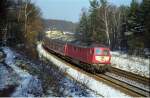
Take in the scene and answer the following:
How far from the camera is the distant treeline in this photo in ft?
163

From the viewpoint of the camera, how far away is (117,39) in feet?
222

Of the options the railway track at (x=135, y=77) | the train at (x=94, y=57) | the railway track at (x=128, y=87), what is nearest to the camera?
the railway track at (x=128, y=87)

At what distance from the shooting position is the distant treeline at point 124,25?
49634 mm

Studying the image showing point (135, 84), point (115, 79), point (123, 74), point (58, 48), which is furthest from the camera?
point (58, 48)

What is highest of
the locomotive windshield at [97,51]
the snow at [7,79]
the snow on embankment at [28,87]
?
the locomotive windshield at [97,51]

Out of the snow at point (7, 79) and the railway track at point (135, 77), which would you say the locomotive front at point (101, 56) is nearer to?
the railway track at point (135, 77)

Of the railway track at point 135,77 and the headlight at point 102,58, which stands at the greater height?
the headlight at point 102,58

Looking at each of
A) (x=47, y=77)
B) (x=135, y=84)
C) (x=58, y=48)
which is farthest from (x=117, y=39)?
(x=47, y=77)

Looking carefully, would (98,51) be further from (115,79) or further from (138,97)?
(138,97)

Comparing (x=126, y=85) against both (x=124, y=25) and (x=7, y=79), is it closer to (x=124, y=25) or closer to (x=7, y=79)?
(x=7, y=79)

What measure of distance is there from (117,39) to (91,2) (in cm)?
1099

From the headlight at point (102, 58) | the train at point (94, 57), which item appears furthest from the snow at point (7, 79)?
the headlight at point (102, 58)

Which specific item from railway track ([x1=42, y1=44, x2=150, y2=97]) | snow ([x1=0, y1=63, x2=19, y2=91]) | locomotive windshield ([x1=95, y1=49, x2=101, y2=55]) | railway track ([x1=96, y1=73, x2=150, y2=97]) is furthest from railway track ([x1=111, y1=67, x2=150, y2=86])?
snow ([x1=0, y1=63, x2=19, y2=91])

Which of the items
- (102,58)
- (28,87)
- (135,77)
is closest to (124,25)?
(102,58)
